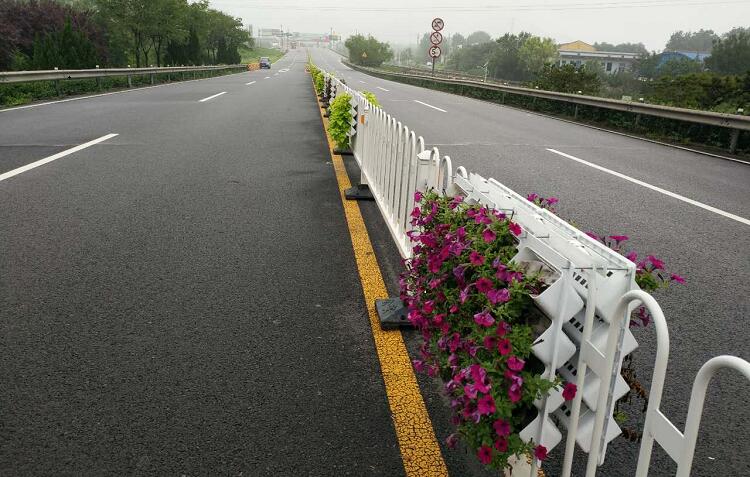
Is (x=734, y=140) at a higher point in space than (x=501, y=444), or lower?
higher

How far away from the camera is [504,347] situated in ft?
5.89

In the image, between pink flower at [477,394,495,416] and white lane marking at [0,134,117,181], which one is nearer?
pink flower at [477,394,495,416]

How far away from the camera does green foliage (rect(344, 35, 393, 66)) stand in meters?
142

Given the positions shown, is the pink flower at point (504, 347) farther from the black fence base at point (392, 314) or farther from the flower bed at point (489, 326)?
the black fence base at point (392, 314)

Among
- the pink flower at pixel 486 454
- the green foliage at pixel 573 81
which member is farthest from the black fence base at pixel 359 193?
the green foliage at pixel 573 81

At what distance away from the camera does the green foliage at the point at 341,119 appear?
321 inches

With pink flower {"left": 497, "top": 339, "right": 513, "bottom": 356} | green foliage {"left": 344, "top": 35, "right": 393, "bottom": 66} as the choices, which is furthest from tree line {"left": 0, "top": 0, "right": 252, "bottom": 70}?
green foliage {"left": 344, "top": 35, "right": 393, "bottom": 66}

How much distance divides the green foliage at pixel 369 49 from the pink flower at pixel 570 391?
140 meters

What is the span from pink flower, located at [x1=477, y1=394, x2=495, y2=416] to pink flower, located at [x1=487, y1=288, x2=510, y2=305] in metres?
0.30

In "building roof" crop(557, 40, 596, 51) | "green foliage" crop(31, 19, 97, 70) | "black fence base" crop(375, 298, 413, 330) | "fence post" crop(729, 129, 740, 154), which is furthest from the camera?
"building roof" crop(557, 40, 596, 51)

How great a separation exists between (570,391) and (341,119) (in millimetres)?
6930

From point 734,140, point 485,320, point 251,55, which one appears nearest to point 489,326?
point 485,320

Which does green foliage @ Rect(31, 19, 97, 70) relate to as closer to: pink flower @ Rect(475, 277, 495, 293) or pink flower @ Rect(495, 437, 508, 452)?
pink flower @ Rect(475, 277, 495, 293)

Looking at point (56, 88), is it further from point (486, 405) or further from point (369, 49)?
point (369, 49)
